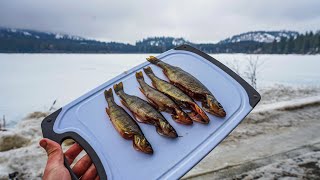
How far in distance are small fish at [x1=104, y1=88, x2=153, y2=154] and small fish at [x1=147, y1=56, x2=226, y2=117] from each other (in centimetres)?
60

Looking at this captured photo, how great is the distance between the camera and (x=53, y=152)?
2.44 meters

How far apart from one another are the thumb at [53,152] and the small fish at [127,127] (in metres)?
0.49

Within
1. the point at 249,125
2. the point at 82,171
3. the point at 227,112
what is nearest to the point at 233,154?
the point at 249,125

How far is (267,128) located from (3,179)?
229 inches

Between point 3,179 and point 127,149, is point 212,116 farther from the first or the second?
point 3,179

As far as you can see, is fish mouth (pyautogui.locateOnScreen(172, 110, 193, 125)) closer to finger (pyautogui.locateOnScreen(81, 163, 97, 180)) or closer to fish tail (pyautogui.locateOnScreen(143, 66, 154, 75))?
fish tail (pyautogui.locateOnScreen(143, 66, 154, 75))

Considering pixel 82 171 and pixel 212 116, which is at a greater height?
pixel 212 116

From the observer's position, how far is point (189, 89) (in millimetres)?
2787

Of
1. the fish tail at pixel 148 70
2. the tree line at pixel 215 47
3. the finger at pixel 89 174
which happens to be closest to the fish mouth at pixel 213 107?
the fish tail at pixel 148 70

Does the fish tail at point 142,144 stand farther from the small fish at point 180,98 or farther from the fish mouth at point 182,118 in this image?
the small fish at point 180,98

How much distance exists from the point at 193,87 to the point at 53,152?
1.31 meters

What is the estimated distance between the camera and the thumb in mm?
2404

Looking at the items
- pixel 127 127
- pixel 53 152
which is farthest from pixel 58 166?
pixel 127 127

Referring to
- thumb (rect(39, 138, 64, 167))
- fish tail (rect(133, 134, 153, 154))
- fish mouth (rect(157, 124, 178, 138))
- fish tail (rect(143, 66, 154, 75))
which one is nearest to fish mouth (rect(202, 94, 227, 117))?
fish mouth (rect(157, 124, 178, 138))
